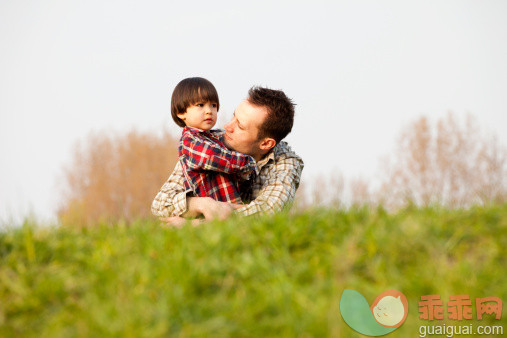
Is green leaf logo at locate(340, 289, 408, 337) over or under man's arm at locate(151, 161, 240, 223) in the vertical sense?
under

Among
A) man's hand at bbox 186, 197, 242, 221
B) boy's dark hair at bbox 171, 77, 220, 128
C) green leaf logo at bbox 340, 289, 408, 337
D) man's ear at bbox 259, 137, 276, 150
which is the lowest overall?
green leaf logo at bbox 340, 289, 408, 337

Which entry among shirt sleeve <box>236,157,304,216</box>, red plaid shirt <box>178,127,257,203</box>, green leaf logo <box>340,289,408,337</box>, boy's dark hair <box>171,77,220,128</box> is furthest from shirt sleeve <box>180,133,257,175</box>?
green leaf logo <box>340,289,408,337</box>

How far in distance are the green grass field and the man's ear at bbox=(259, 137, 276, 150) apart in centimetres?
268

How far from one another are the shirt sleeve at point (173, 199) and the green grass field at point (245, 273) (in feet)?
6.11

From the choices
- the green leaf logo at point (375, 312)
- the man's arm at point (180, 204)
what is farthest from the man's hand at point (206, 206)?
the green leaf logo at point (375, 312)

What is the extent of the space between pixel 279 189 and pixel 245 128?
90cm

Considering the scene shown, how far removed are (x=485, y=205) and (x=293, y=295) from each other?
2037mm

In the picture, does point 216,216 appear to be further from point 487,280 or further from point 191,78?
point 191,78

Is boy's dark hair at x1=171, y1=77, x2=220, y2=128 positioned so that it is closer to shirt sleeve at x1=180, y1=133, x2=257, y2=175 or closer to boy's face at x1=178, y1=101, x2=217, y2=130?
boy's face at x1=178, y1=101, x2=217, y2=130

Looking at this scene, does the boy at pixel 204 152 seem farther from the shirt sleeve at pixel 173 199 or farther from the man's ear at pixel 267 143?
the man's ear at pixel 267 143

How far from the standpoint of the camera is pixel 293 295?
7.91 ft

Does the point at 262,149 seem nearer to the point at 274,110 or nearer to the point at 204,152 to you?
the point at 274,110

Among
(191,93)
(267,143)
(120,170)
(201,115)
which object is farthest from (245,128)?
(120,170)

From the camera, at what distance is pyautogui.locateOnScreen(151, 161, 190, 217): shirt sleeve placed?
5277mm
